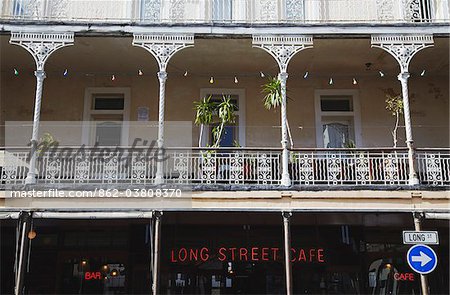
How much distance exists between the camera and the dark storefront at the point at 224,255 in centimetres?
1227

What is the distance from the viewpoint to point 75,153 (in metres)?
10.7

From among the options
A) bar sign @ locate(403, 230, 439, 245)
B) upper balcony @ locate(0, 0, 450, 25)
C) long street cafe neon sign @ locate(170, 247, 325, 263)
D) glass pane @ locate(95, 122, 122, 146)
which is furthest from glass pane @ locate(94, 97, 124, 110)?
bar sign @ locate(403, 230, 439, 245)

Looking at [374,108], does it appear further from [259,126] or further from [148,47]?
[148,47]

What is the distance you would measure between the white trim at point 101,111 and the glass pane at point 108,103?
0.48 feet

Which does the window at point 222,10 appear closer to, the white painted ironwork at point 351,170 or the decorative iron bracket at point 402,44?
the decorative iron bracket at point 402,44

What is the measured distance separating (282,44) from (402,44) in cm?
243

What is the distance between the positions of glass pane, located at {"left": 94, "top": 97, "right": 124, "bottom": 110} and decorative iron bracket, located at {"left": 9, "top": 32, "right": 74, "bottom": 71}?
2626 mm

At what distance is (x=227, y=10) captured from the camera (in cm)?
1286

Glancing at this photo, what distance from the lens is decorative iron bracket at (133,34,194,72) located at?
10734 millimetres

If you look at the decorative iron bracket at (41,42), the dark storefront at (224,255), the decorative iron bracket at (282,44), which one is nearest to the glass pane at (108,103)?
the decorative iron bracket at (41,42)

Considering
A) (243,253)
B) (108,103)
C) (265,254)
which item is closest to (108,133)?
(108,103)

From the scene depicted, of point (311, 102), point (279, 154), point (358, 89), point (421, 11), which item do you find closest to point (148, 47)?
point (279, 154)

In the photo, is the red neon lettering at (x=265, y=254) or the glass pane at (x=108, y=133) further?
the glass pane at (x=108, y=133)

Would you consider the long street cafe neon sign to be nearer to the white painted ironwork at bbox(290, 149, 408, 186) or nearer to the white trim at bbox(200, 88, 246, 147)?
the white painted ironwork at bbox(290, 149, 408, 186)
